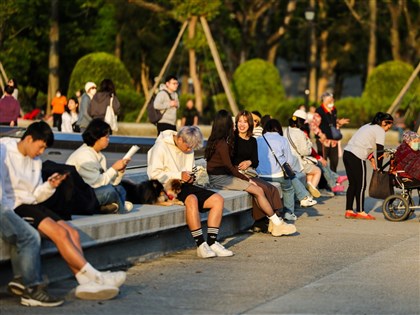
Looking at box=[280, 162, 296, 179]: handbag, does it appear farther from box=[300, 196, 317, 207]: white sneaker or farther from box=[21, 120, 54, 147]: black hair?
box=[21, 120, 54, 147]: black hair

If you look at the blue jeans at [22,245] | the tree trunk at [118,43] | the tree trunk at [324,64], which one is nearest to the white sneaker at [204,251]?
the blue jeans at [22,245]

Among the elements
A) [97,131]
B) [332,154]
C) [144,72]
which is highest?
[97,131]

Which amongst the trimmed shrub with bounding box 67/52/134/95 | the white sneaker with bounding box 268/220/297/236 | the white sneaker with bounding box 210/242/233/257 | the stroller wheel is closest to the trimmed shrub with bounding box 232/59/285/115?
the trimmed shrub with bounding box 67/52/134/95

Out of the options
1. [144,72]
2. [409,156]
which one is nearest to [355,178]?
[409,156]

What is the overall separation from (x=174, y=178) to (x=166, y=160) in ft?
0.72

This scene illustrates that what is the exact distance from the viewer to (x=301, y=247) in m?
13.9

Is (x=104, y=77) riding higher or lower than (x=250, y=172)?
lower

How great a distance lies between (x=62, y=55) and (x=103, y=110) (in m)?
42.3

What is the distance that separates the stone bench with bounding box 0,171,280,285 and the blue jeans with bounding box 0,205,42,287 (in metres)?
0.10

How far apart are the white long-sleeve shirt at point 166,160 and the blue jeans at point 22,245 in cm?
331

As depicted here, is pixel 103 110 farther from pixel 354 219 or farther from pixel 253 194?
pixel 253 194

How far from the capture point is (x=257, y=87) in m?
45.9

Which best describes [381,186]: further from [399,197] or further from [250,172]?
[250,172]

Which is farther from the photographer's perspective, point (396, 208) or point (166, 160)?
point (396, 208)
